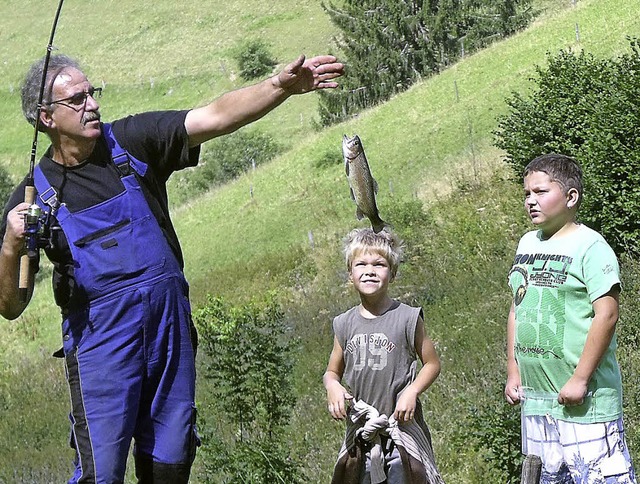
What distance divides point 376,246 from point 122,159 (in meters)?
1.19

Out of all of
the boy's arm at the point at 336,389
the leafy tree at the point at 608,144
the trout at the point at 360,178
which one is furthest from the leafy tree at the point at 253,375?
the leafy tree at the point at 608,144

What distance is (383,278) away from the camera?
4.23m

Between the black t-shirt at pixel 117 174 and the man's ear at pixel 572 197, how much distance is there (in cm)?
159

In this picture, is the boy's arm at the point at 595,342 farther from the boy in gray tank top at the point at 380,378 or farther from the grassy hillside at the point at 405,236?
the grassy hillside at the point at 405,236

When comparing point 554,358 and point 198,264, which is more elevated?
point 554,358

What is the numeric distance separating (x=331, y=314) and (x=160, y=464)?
469 inches

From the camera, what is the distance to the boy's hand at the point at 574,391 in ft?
12.5

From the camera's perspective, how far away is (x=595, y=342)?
378 centimetres

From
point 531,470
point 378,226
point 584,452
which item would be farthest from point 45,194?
point 584,452

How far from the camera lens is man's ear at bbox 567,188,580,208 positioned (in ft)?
13.3

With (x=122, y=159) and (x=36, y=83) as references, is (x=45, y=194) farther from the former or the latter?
(x=36, y=83)

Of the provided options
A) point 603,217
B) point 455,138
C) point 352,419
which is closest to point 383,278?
point 352,419

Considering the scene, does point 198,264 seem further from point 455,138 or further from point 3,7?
point 3,7

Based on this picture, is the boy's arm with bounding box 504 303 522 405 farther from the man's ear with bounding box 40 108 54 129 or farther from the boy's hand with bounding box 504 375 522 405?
the man's ear with bounding box 40 108 54 129
